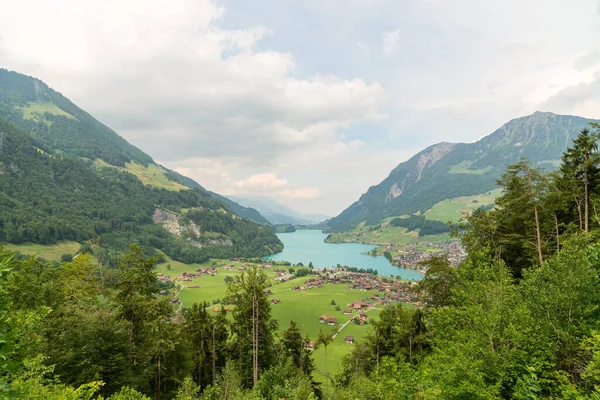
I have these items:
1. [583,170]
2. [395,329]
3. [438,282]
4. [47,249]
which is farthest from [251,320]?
[47,249]

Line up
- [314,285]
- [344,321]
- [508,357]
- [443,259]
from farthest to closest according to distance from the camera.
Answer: [314,285] → [344,321] → [443,259] → [508,357]

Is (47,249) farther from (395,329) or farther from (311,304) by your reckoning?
(395,329)

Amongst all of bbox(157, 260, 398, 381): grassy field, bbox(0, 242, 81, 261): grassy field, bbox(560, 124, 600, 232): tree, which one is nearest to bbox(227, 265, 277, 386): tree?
bbox(560, 124, 600, 232): tree

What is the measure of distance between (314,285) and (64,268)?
143 meters

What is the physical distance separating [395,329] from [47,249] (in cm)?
20311

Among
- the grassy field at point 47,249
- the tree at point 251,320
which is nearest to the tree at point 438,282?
the tree at point 251,320

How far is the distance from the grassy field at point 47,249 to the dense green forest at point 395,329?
168 m

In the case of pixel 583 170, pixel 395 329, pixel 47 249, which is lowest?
pixel 47 249

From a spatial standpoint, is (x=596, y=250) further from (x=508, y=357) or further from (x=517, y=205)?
(x=517, y=205)

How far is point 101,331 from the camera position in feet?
66.3

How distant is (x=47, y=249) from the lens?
163500 millimetres

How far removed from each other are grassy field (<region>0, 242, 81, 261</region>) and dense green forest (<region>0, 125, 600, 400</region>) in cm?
16761

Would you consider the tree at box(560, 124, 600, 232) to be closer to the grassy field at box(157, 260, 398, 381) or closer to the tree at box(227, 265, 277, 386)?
the tree at box(227, 265, 277, 386)

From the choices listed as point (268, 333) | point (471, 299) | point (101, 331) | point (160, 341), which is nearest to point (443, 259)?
point (471, 299)
